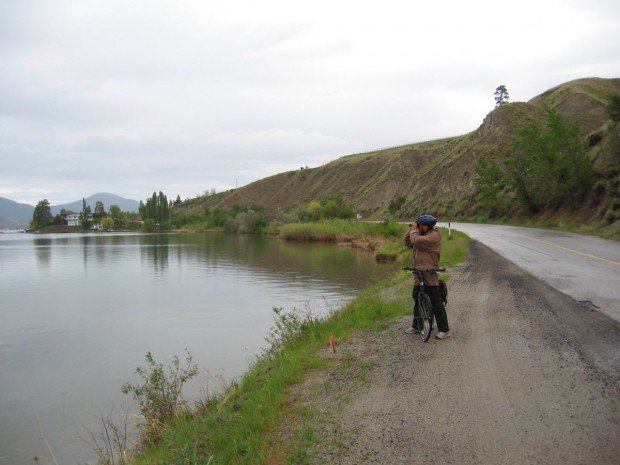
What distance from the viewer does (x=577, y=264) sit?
17.5 m

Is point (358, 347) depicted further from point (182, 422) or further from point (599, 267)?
point (599, 267)

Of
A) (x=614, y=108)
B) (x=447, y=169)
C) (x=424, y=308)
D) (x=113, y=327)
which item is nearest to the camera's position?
(x=424, y=308)

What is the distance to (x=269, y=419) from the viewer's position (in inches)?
257

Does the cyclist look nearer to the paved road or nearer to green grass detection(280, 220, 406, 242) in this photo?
the paved road

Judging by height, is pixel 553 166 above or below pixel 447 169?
below

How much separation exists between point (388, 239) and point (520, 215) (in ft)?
43.6

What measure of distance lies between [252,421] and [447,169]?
281 ft

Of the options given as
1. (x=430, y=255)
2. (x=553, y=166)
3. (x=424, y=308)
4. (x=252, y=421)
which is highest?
(x=553, y=166)

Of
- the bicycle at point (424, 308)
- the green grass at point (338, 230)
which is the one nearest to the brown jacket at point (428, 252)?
the bicycle at point (424, 308)

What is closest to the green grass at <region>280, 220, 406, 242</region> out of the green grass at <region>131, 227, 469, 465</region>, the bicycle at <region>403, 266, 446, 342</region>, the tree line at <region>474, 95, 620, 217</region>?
the tree line at <region>474, 95, 620, 217</region>

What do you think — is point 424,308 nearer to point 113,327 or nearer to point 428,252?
point 428,252

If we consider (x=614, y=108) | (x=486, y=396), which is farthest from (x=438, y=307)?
(x=614, y=108)

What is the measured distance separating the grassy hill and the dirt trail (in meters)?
29.4

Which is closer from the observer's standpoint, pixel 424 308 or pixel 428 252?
pixel 428 252
